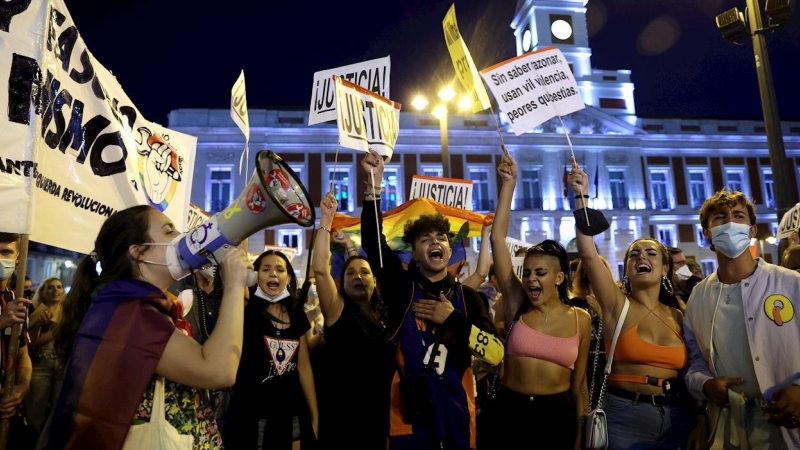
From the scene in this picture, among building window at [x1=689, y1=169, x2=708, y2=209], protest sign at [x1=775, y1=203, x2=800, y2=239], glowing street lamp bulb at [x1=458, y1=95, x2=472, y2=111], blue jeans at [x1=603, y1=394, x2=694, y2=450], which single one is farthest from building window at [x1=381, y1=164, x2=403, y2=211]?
blue jeans at [x1=603, y1=394, x2=694, y2=450]

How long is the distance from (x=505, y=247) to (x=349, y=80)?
2948 millimetres

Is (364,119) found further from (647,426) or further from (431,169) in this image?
(431,169)

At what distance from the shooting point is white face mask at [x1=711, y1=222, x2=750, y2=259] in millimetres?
3225

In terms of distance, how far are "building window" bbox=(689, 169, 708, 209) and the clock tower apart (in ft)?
19.0

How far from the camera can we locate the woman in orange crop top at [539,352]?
3473 mm

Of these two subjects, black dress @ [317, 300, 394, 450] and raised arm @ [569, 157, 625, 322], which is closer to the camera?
raised arm @ [569, 157, 625, 322]

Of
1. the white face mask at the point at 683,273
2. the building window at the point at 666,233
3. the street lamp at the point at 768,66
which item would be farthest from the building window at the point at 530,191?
the white face mask at the point at 683,273

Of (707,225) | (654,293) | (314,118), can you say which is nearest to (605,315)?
(654,293)

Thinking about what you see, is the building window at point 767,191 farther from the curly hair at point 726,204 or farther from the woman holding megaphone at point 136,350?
the woman holding megaphone at point 136,350

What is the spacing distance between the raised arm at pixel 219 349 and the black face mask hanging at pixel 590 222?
2115 mm

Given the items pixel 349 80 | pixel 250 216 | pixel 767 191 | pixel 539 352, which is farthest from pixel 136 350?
pixel 767 191

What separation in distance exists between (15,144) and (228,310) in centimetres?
208

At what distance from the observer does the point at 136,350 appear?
1.97 metres

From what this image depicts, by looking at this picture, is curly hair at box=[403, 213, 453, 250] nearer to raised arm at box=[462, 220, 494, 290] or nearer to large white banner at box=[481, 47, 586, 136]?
raised arm at box=[462, 220, 494, 290]
